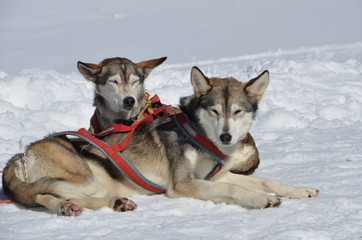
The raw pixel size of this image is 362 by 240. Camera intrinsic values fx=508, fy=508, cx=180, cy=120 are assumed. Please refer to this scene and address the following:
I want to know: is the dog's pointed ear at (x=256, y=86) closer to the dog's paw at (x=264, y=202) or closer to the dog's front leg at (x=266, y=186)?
the dog's front leg at (x=266, y=186)

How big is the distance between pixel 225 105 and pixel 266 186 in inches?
34.1

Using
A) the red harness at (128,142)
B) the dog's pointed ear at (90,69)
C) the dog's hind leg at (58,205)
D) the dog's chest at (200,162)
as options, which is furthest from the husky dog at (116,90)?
the dog's hind leg at (58,205)

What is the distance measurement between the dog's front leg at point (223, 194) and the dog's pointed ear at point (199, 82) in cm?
82

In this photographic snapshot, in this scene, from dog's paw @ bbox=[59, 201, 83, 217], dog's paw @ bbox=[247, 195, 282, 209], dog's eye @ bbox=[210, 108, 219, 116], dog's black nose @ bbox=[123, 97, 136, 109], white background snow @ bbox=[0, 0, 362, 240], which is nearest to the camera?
white background snow @ bbox=[0, 0, 362, 240]

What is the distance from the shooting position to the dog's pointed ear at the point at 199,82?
4.62 m

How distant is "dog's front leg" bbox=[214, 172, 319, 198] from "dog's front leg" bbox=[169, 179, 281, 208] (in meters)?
0.32

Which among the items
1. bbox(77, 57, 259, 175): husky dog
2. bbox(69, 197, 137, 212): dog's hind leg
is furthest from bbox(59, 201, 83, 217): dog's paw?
bbox(77, 57, 259, 175): husky dog

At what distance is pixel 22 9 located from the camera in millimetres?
32719

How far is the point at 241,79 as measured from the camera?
414 inches

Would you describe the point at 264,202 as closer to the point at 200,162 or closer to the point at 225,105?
the point at 200,162

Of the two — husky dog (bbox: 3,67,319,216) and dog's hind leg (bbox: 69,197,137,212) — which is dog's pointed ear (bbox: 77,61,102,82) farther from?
dog's hind leg (bbox: 69,197,137,212)

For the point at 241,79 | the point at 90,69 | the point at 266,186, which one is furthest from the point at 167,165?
the point at 241,79

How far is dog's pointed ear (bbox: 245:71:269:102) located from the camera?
15.2 feet

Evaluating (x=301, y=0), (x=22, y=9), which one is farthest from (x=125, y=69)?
(x=22, y=9)
